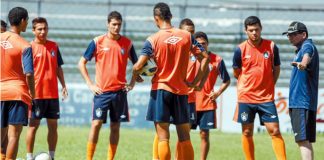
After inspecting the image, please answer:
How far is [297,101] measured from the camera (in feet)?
38.6

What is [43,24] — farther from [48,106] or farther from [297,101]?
[297,101]

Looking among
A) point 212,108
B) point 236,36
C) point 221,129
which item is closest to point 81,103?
point 221,129

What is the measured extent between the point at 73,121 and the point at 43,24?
11.4 metres

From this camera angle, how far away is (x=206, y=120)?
47.5 feet

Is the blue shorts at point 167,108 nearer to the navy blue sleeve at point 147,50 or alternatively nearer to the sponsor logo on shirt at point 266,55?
the navy blue sleeve at point 147,50

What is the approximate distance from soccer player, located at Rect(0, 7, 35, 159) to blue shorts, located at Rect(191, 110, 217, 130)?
12.2 ft

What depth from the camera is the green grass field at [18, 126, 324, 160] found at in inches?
623

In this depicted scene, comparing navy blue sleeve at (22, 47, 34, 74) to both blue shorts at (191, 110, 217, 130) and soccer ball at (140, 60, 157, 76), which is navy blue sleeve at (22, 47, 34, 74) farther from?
blue shorts at (191, 110, 217, 130)

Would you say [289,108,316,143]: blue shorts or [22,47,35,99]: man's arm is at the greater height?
[22,47,35,99]: man's arm

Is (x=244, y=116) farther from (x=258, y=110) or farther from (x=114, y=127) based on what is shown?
(x=114, y=127)

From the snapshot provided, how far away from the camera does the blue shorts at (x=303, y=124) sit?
38.3 feet

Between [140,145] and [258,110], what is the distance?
543cm

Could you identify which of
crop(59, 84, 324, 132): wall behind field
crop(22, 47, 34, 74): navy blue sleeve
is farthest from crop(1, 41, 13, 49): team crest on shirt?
crop(59, 84, 324, 132): wall behind field

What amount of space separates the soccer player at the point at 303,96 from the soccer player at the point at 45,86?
413cm
